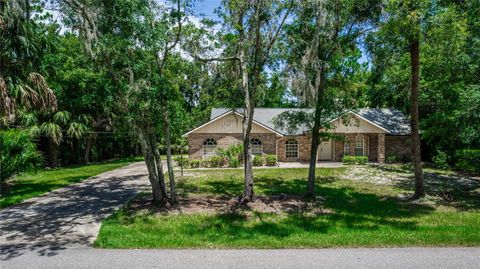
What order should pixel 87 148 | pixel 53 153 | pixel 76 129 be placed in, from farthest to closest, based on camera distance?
pixel 87 148 → pixel 53 153 → pixel 76 129

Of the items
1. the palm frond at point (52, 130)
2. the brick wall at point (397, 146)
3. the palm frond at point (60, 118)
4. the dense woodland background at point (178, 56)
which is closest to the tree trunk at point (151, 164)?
the dense woodland background at point (178, 56)

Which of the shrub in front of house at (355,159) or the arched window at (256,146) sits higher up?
the arched window at (256,146)

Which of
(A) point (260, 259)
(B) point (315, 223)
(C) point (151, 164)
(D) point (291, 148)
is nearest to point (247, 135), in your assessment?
(C) point (151, 164)

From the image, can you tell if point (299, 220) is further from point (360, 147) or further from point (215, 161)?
point (360, 147)

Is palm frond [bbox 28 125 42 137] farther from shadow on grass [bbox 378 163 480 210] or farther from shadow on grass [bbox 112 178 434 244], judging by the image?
shadow on grass [bbox 378 163 480 210]

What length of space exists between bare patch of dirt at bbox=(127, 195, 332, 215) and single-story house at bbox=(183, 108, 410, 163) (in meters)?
11.4

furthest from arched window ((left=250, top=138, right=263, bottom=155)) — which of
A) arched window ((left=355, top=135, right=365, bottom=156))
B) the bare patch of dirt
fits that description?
the bare patch of dirt

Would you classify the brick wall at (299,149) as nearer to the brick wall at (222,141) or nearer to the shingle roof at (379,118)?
the shingle roof at (379,118)

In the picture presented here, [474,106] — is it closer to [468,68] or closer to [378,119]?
[468,68]

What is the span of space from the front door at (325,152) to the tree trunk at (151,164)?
17941mm

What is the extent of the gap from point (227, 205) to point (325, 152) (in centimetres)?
1732

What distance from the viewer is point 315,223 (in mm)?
8477

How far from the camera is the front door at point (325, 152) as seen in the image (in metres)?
26.4

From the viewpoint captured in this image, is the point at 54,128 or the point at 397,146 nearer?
the point at 54,128
